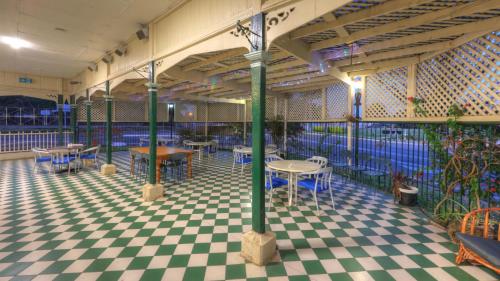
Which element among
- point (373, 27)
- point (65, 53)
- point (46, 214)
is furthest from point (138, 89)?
point (373, 27)

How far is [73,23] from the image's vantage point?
4.07 metres

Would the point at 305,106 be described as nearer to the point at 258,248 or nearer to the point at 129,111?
the point at 258,248

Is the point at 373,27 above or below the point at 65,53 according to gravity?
below

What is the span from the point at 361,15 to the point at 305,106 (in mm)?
5784

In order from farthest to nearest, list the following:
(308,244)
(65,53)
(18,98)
Result: 1. (18,98)
2. (65,53)
3. (308,244)

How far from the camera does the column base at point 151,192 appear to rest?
14.6ft

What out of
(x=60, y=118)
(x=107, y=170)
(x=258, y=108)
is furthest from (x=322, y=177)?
(x=60, y=118)

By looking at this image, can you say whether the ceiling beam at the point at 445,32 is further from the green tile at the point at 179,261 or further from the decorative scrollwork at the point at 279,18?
the green tile at the point at 179,261

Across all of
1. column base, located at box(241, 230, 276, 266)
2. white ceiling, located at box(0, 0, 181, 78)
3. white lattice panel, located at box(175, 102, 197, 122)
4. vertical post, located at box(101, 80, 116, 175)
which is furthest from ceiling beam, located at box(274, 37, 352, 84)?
white lattice panel, located at box(175, 102, 197, 122)

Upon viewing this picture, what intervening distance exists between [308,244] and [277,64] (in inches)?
146

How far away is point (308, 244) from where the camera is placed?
2.89 metres

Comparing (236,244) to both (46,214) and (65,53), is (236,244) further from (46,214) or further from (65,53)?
(65,53)

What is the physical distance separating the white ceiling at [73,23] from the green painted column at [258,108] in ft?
5.97

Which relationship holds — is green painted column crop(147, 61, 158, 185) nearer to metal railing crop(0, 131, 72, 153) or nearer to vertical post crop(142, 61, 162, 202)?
vertical post crop(142, 61, 162, 202)
